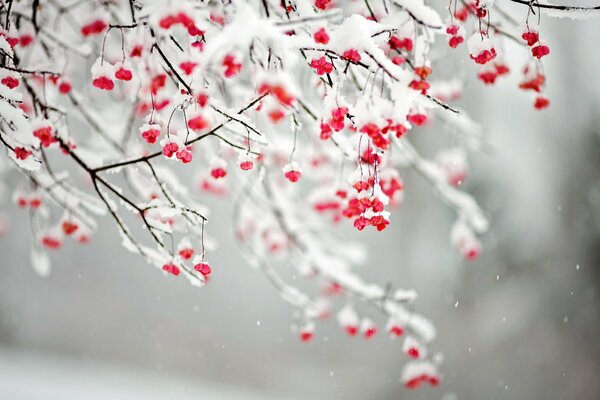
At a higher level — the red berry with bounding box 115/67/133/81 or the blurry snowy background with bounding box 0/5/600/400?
the blurry snowy background with bounding box 0/5/600/400

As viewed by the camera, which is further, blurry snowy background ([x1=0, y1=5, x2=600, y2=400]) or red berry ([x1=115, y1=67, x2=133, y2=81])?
blurry snowy background ([x1=0, y1=5, x2=600, y2=400])

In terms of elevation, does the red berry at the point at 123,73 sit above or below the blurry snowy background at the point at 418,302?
below

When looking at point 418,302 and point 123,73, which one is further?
point 418,302

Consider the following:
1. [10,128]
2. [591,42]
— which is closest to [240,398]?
[591,42]

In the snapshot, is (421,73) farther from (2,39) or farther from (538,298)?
(538,298)

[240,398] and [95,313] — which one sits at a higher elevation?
[95,313]

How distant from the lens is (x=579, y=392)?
753 centimetres

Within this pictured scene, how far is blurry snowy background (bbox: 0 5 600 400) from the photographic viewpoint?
8.11 m

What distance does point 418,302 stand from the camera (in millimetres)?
9883

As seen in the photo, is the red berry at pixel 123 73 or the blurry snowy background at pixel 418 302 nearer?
the red berry at pixel 123 73

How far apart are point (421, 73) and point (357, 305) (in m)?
8.64

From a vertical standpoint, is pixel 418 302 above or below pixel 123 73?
above

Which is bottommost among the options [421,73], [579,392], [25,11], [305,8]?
[421,73]

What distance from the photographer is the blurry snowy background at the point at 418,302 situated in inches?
319
